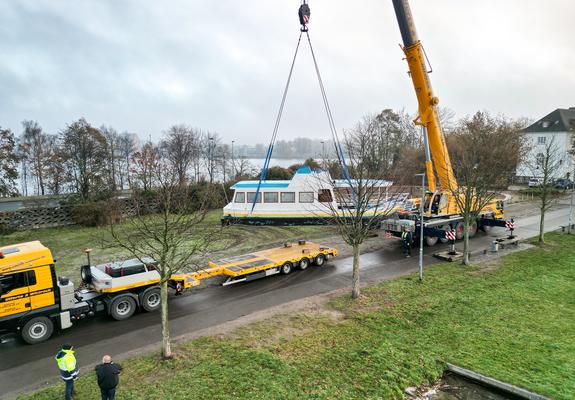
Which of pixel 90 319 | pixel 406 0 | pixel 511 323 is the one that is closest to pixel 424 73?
pixel 406 0

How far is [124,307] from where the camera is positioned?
11.8 meters

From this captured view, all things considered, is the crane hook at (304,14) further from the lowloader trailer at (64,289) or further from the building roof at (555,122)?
the building roof at (555,122)

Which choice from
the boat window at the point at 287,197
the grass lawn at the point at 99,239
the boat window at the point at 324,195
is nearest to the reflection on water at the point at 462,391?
the grass lawn at the point at 99,239

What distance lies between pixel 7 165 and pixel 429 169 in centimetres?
2958

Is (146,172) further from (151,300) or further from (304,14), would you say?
(304,14)

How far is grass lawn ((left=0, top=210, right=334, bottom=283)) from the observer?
18.8 meters

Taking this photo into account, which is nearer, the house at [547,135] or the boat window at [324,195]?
the boat window at [324,195]

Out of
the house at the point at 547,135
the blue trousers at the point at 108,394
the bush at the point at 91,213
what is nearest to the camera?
the blue trousers at the point at 108,394

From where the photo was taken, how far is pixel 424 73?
18109 millimetres

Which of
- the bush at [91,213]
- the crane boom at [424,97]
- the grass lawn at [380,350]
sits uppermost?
the crane boom at [424,97]

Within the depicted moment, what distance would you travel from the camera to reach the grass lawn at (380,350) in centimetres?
794

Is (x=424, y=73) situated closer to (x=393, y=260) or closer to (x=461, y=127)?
(x=393, y=260)

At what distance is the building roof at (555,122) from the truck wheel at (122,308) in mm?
62543

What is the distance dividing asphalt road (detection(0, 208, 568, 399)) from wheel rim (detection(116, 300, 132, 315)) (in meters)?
0.33
